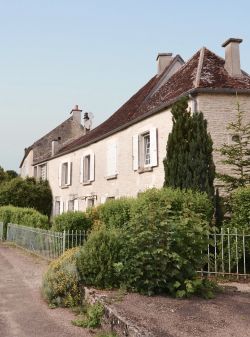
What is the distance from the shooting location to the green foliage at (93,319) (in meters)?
5.44

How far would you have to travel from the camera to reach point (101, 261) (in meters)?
6.56

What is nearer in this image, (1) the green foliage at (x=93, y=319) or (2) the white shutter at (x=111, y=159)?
(1) the green foliage at (x=93, y=319)

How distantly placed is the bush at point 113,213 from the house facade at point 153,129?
267 cm

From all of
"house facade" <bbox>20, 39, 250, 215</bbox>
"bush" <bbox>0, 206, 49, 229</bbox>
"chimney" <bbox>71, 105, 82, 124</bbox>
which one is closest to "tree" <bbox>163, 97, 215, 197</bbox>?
"house facade" <bbox>20, 39, 250, 215</bbox>

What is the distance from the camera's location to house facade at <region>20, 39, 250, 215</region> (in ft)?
40.5

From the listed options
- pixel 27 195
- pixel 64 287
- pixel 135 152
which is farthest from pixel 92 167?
pixel 64 287

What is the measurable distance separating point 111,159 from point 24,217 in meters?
4.55

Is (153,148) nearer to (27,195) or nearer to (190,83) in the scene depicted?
(190,83)

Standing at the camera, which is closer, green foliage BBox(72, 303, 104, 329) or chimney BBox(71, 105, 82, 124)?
green foliage BBox(72, 303, 104, 329)

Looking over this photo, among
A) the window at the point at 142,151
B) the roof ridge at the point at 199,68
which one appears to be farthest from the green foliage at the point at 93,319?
the window at the point at 142,151

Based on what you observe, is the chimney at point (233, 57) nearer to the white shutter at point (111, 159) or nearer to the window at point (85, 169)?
the white shutter at point (111, 159)

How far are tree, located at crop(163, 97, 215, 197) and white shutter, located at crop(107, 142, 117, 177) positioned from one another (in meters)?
6.16

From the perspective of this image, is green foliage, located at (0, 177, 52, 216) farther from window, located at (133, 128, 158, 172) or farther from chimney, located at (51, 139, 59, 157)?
window, located at (133, 128, 158, 172)

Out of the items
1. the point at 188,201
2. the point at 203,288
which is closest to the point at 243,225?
the point at 188,201
